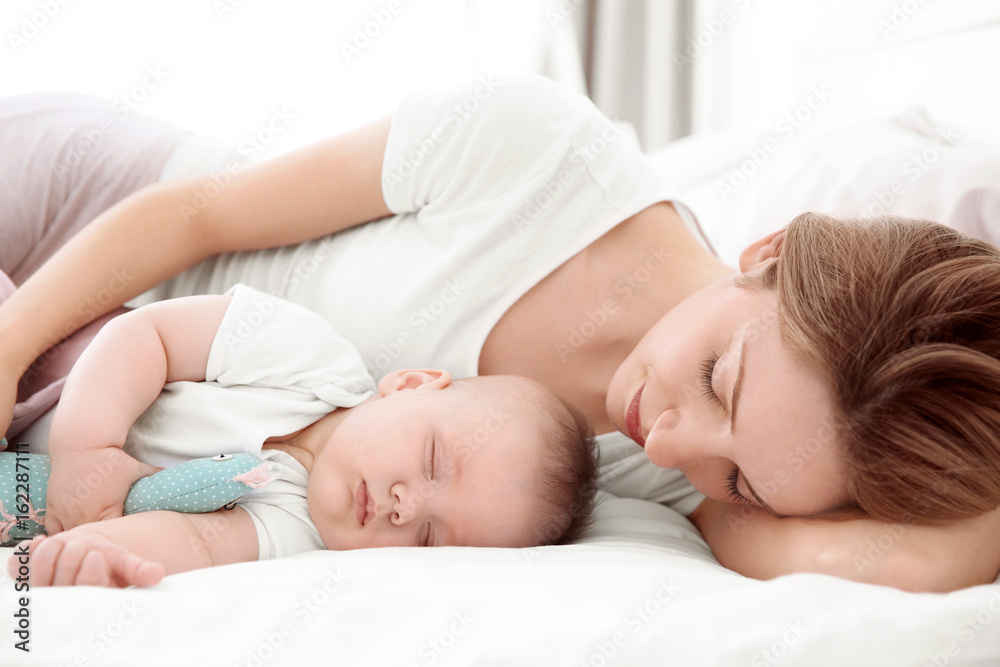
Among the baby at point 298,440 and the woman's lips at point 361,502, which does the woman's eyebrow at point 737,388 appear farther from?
the woman's lips at point 361,502

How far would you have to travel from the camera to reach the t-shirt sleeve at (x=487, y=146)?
4.79 feet

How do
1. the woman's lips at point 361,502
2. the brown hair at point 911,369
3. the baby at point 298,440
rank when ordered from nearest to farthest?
the brown hair at point 911,369 < the baby at point 298,440 < the woman's lips at point 361,502

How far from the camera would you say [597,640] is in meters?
Answer: 0.76

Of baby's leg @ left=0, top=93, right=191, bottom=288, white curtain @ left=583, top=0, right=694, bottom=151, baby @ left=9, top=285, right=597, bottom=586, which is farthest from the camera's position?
white curtain @ left=583, top=0, right=694, bottom=151

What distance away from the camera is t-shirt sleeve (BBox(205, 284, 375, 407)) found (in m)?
1.25

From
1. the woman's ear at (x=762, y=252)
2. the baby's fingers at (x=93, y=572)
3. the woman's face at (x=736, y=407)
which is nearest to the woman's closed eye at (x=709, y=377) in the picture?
the woman's face at (x=736, y=407)

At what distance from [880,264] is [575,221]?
1.90 feet

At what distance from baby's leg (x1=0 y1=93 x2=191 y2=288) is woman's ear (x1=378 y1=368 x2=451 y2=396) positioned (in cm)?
82

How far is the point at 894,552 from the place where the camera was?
1040 millimetres

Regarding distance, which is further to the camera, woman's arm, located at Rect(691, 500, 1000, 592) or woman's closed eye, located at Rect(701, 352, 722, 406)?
woman's closed eye, located at Rect(701, 352, 722, 406)

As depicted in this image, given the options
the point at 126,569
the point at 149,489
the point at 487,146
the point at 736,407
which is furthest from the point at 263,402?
the point at 736,407

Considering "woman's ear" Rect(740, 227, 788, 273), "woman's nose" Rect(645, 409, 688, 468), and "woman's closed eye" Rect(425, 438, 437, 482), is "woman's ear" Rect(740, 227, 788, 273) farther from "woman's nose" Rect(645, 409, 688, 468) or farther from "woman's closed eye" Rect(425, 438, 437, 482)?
"woman's closed eye" Rect(425, 438, 437, 482)

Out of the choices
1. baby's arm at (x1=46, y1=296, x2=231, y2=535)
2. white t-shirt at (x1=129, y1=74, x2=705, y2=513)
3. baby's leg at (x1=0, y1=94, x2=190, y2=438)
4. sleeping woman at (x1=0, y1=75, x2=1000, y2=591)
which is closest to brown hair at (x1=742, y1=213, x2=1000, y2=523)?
sleeping woman at (x1=0, y1=75, x2=1000, y2=591)

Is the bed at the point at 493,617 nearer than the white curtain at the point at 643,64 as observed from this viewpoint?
Yes
